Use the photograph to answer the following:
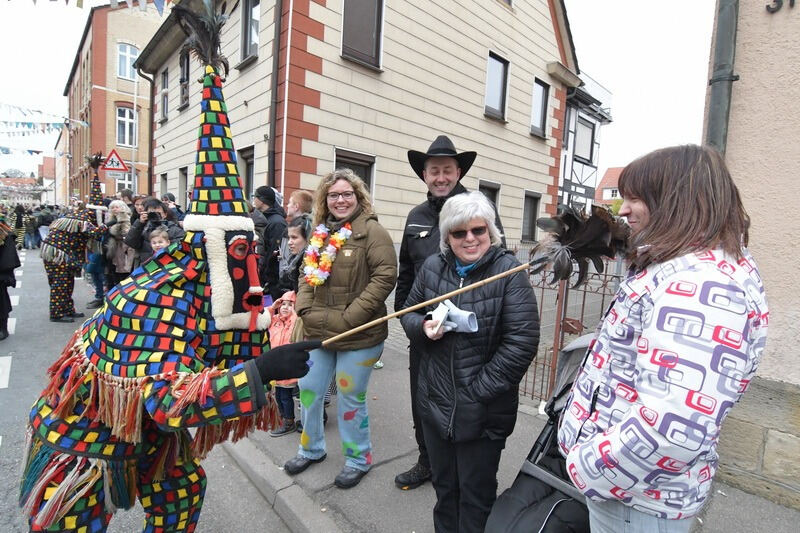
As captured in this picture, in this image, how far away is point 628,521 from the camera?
4.07ft

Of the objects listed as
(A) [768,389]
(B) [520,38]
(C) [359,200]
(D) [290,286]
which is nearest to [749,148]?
(A) [768,389]

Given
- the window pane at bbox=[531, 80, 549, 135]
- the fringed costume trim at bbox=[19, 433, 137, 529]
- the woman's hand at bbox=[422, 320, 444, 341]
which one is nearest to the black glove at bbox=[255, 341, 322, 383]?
the woman's hand at bbox=[422, 320, 444, 341]

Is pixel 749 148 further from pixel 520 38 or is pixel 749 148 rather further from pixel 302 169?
pixel 520 38

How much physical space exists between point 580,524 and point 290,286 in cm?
338

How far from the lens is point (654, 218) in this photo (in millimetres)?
1244

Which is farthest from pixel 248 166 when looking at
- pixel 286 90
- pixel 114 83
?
pixel 114 83

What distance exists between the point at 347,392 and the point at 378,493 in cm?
67

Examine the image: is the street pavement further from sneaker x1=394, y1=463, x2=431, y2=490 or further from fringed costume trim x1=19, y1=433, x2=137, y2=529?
fringed costume trim x1=19, y1=433, x2=137, y2=529

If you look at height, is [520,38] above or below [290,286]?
above

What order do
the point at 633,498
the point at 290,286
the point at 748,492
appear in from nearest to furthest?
the point at 633,498 → the point at 748,492 → the point at 290,286

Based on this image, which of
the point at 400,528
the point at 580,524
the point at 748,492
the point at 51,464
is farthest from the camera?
the point at 748,492

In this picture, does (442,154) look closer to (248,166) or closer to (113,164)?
(248,166)

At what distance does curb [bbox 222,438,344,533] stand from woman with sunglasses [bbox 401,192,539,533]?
29.7 inches

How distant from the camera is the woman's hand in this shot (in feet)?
6.30
